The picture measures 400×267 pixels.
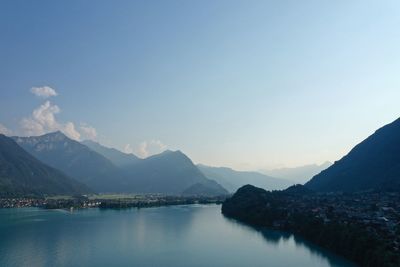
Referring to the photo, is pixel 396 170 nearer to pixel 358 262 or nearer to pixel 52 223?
pixel 358 262

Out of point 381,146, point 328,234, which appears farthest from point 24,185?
point 328,234

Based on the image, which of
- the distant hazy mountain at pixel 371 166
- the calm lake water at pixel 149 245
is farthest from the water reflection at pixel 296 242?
the distant hazy mountain at pixel 371 166

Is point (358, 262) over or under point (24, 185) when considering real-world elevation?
under

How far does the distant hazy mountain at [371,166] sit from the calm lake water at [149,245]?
155ft

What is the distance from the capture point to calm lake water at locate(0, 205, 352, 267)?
48.7m

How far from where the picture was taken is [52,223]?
84250mm

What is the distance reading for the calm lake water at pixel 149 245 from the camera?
160ft

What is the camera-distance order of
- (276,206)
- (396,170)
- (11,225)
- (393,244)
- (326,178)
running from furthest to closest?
(326,178) < (396,170) < (276,206) < (11,225) < (393,244)

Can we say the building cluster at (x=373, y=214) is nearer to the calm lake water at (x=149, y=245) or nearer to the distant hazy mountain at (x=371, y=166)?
the calm lake water at (x=149, y=245)

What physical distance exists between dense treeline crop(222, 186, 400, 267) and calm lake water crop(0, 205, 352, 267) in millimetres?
1952

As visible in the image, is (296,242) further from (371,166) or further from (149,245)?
(371,166)

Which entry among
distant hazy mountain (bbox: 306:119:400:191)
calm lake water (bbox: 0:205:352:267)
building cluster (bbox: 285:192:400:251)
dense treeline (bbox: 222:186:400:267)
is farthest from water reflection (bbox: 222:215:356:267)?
distant hazy mountain (bbox: 306:119:400:191)

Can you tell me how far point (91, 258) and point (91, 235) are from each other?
18.8 metres

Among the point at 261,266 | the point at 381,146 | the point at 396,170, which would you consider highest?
the point at 381,146
